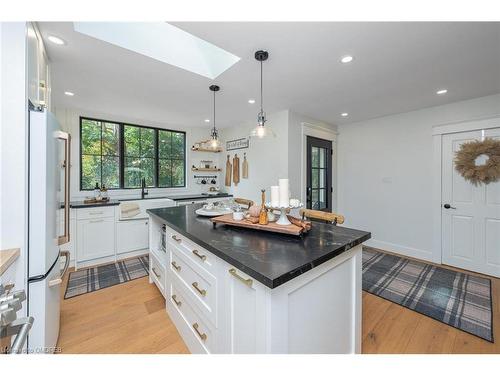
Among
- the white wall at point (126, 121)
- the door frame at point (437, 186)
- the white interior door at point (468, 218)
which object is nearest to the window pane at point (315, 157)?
the door frame at point (437, 186)

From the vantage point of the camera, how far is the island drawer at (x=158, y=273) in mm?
2115

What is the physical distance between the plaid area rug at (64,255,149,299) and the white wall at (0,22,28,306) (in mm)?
1553

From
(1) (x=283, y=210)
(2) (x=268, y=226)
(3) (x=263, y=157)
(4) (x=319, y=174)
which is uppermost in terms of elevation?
(3) (x=263, y=157)

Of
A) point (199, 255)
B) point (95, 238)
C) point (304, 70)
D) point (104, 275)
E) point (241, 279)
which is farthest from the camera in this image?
point (95, 238)

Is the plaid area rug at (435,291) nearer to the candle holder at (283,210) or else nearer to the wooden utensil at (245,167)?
the candle holder at (283,210)

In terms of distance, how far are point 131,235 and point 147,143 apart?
1.83m

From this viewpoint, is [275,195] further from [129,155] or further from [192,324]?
[129,155]

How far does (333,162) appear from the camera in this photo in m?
4.29

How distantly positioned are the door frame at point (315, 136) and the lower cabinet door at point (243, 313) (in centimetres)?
277

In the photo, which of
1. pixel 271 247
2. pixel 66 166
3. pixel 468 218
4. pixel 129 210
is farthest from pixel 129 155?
pixel 468 218

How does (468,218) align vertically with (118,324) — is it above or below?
above

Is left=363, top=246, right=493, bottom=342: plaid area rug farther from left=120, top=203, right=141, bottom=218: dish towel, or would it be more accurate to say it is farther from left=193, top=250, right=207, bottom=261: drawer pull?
left=120, top=203, right=141, bottom=218: dish towel

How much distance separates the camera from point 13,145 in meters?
1.17
